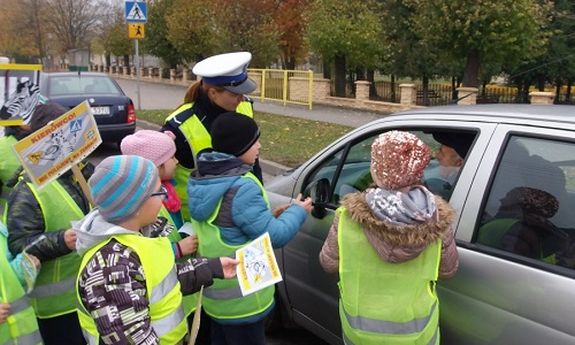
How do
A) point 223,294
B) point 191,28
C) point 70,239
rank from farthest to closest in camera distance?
point 191,28 < point 223,294 < point 70,239

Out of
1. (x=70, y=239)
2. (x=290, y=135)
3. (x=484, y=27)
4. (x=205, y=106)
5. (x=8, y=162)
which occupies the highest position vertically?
(x=484, y=27)

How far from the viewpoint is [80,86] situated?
1145 cm

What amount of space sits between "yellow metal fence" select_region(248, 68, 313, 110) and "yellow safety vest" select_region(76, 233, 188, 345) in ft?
57.3

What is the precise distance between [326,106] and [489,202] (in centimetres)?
1861

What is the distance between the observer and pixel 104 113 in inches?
430

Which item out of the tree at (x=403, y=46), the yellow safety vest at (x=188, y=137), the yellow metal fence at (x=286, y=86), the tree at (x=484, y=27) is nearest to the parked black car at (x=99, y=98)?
the yellow safety vest at (x=188, y=137)

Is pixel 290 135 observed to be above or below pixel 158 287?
below

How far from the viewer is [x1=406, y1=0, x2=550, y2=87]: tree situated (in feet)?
51.8

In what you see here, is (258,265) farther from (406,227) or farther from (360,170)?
(360,170)

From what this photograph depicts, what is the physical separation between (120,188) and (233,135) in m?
0.69

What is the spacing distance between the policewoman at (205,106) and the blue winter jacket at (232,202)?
1.99 ft

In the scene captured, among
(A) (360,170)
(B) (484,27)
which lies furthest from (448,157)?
(B) (484,27)

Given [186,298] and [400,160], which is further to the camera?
[186,298]

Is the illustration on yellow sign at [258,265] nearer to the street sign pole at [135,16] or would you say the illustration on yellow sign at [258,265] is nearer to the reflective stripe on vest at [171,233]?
the reflective stripe on vest at [171,233]
